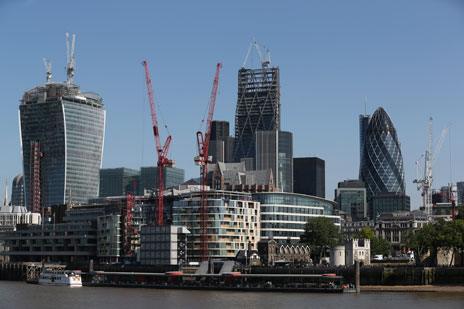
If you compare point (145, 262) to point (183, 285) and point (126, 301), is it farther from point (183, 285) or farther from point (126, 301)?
point (126, 301)

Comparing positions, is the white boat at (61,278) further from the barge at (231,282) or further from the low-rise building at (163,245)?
the low-rise building at (163,245)

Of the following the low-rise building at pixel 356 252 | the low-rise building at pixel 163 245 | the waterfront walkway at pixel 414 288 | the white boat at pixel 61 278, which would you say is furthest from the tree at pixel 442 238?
the white boat at pixel 61 278

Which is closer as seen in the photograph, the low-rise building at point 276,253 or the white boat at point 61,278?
the white boat at point 61,278

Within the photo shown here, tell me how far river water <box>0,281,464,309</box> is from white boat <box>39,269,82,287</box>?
1958 cm

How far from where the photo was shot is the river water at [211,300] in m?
108

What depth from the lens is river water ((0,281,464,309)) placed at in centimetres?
10825

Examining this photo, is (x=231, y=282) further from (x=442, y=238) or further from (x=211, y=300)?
(x=442, y=238)

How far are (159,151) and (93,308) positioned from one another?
301 feet

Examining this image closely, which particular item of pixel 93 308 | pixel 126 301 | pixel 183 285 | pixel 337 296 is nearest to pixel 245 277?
pixel 183 285

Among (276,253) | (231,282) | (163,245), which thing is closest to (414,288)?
(231,282)

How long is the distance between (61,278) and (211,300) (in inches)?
2081

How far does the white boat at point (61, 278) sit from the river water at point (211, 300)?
1958cm

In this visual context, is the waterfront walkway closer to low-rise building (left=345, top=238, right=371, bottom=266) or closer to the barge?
the barge

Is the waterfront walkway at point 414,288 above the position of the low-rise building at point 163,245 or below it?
Result: below
